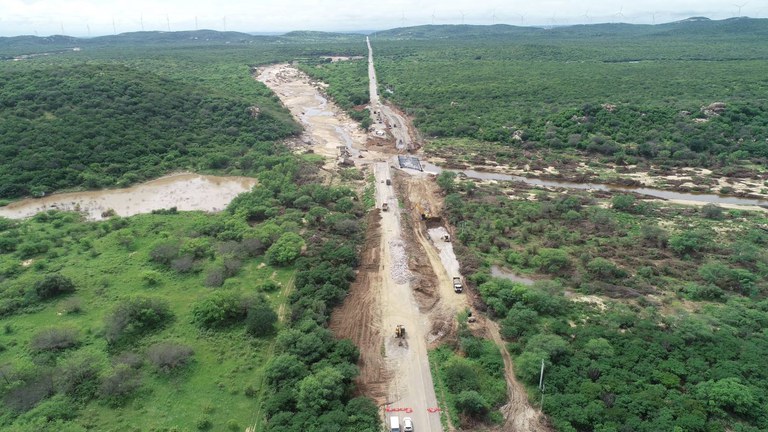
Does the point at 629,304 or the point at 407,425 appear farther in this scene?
the point at 629,304

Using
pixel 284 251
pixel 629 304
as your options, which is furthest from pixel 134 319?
pixel 629 304

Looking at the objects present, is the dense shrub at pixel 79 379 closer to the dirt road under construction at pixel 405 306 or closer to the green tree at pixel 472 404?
the dirt road under construction at pixel 405 306

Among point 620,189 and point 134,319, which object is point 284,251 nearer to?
point 134,319

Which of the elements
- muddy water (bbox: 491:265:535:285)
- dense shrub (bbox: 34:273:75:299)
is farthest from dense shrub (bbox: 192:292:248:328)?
muddy water (bbox: 491:265:535:285)

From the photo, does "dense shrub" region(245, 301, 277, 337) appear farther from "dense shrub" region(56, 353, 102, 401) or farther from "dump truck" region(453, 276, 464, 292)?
"dump truck" region(453, 276, 464, 292)

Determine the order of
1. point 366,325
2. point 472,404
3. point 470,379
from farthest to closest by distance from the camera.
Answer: point 366,325 < point 470,379 < point 472,404

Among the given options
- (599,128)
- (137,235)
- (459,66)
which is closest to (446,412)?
(137,235)
